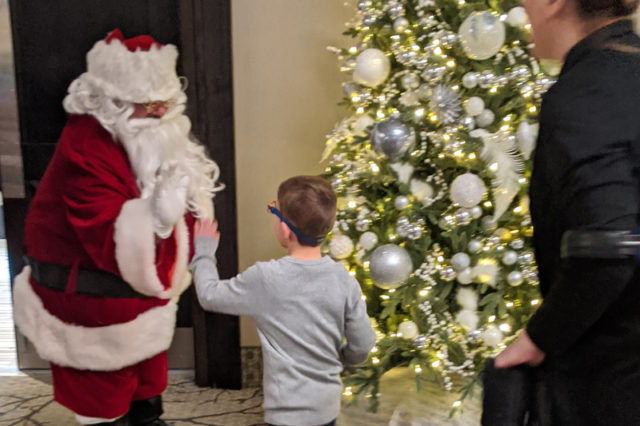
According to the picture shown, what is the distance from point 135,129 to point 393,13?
101cm

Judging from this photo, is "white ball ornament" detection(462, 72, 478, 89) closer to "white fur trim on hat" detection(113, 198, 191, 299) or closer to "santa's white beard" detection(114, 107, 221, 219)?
"santa's white beard" detection(114, 107, 221, 219)

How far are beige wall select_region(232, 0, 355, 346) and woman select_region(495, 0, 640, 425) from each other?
5.29ft

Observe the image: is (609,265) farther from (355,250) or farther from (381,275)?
(355,250)

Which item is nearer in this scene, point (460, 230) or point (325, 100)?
point (460, 230)

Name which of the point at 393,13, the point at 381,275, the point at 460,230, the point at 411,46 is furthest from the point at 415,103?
the point at 381,275

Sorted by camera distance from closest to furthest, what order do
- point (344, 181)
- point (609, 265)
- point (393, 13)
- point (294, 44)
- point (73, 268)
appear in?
point (609, 265), point (73, 268), point (393, 13), point (344, 181), point (294, 44)

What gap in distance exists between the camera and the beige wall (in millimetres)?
2555

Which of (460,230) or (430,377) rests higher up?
(460,230)

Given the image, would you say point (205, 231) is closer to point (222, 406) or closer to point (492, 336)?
point (492, 336)

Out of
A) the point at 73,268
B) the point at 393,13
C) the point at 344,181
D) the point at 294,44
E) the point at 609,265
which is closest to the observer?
the point at 609,265

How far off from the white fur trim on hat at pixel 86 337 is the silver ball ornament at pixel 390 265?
2.57ft

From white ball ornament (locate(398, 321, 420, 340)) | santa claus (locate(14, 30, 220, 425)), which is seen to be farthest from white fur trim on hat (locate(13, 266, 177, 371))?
white ball ornament (locate(398, 321, 420, 340))

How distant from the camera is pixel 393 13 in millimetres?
2035

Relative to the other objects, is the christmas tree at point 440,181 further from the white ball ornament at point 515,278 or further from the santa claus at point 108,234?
the santa claus at point 108,234
